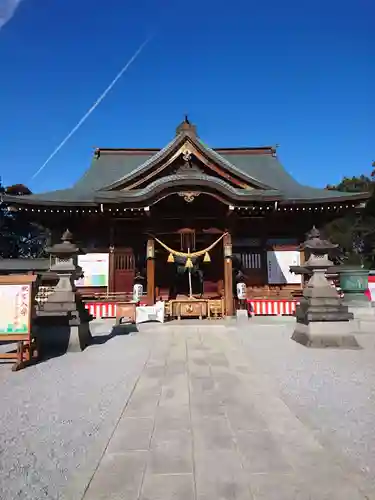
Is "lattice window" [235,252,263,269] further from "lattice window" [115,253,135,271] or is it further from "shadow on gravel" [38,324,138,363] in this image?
"shadow on gravel" [38,324,138,363]

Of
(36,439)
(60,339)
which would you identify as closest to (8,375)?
(60,339)

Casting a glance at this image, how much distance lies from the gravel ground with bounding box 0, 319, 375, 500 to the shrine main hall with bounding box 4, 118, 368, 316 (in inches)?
275

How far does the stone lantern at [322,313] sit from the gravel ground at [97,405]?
404 millimetres

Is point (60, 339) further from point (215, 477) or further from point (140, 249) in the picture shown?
point (140, 249)

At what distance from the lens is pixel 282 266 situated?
15.3 meters

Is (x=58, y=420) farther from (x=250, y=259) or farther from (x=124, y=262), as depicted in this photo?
(x=250, y=259)

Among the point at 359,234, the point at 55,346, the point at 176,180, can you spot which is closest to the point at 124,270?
the point at 176,180

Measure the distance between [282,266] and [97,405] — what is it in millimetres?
12760

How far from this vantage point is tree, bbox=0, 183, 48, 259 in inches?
1496

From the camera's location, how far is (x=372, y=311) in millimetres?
12922

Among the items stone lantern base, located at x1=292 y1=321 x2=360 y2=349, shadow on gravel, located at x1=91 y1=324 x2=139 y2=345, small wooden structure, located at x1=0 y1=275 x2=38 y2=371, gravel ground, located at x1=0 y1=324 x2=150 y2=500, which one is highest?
small wooden structure, located at x1=0 y1=275 x2=38 y2=371

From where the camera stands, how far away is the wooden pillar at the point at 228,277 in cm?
1296

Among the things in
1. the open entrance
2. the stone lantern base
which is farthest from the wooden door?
the stone lantern base

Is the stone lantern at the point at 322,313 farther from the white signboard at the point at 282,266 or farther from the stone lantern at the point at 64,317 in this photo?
the white signboard at the point at 282,266
